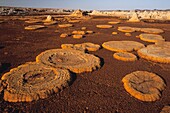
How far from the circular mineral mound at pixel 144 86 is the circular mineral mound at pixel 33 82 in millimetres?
1323

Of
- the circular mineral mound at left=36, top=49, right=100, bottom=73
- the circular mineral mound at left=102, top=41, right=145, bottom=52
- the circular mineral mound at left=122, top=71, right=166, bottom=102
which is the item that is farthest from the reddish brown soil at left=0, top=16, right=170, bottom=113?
A: the circular mineral mound at left=102, top=41, right=145, bottom=52

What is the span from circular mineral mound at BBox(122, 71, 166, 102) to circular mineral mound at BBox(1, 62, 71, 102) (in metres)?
1.32

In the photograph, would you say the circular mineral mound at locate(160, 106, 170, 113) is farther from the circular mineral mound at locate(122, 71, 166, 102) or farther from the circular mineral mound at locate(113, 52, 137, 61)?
the circular mineral mound at locate(113, 52, 137, 61)

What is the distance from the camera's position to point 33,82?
10.6 ft

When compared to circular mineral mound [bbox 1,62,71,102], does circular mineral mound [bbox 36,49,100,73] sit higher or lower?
higher

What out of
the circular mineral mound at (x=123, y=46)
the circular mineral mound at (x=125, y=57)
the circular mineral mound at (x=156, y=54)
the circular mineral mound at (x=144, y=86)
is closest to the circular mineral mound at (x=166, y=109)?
the circular mineral mound at (x=144, y=86)

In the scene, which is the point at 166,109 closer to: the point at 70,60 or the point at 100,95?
the point at 100,95

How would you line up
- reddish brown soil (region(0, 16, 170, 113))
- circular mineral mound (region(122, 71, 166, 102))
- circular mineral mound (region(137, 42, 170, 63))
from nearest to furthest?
reddish brown soil (region(0, 16, 170, 113)) → circular mineral mound (region(122, 71, 166, 102)) → circular mineral mound (region(137, 42, 170, 63))

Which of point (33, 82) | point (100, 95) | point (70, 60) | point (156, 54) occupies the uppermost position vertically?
point (156, 54)

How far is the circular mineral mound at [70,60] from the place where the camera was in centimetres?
393

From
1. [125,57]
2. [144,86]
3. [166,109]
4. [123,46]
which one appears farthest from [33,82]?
[123,46]

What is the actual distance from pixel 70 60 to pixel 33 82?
56.4 inches

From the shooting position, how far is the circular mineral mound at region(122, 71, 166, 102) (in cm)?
289

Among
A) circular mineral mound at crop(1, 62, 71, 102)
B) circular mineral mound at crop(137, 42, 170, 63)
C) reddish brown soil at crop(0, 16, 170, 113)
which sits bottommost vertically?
reddish brown soil at crop(0, 16, 170, 113)
